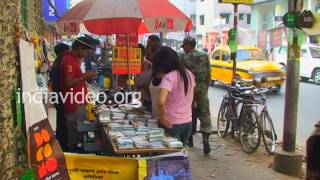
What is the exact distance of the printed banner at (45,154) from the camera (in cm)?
292

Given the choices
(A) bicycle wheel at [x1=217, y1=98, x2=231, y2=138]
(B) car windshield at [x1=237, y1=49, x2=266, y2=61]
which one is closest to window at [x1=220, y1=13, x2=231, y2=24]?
(B) car windshield at [x1=237, y1=49, x2=266, y2=61]

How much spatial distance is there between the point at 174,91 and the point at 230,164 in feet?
7.80

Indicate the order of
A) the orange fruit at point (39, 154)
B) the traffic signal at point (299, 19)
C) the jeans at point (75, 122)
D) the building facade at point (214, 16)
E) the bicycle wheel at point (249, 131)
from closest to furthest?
the orange fruit at point (39, 154) < the jeans at point (75, 122) < the traffic signal at point (299, 19) < the bicycle wheel at point (249, 131) < the building facade at point (214, 16)

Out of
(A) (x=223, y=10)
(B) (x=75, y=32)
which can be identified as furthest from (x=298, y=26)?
(A) (x=223, y=10)

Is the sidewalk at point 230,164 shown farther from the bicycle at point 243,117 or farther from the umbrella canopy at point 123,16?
the umbrella canopy at point 123,16

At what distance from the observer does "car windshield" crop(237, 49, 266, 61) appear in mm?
17406

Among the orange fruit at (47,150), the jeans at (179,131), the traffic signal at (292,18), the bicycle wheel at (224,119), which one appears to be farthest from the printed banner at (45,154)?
the bicycle wheel at (224,119)

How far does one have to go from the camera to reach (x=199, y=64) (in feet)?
23.7

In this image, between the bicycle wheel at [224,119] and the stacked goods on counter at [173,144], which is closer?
the stacked goods on counter at [173,144]

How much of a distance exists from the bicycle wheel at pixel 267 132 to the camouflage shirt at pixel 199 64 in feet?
3.62

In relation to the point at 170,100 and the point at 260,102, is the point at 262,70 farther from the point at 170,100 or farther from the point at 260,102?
the point at 170,100

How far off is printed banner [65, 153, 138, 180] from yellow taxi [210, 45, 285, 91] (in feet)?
37.1

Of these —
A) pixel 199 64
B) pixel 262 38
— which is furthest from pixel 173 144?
pixel 262 38

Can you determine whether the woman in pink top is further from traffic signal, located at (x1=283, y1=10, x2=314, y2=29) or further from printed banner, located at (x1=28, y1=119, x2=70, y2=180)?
traffic signal, located at (x1=283, y1=10, x2=314, y2=29)
